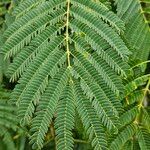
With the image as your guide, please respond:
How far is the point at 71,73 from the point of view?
132 centimetres

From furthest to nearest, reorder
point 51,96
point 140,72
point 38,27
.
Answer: point 140,72 → point 38,27 → point 51,96

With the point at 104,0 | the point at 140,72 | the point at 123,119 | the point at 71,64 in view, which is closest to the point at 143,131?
the point at 123,119

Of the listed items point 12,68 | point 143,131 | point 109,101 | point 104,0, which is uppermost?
point 104,0

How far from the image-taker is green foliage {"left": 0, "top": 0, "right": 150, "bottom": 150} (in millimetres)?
1312

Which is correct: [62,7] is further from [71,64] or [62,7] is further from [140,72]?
[140,72]

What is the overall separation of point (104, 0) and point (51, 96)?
49 centimetres

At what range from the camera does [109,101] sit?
1350 millimetres

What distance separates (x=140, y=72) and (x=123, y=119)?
9.9 inches

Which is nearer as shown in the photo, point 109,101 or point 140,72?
point 109,101

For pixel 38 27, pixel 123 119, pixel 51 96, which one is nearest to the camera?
pixel 51 96

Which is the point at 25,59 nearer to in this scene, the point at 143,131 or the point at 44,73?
the point at 44,73

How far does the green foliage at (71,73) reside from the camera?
1.31 metres

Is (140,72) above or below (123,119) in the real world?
above

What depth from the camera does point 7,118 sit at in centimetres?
176
